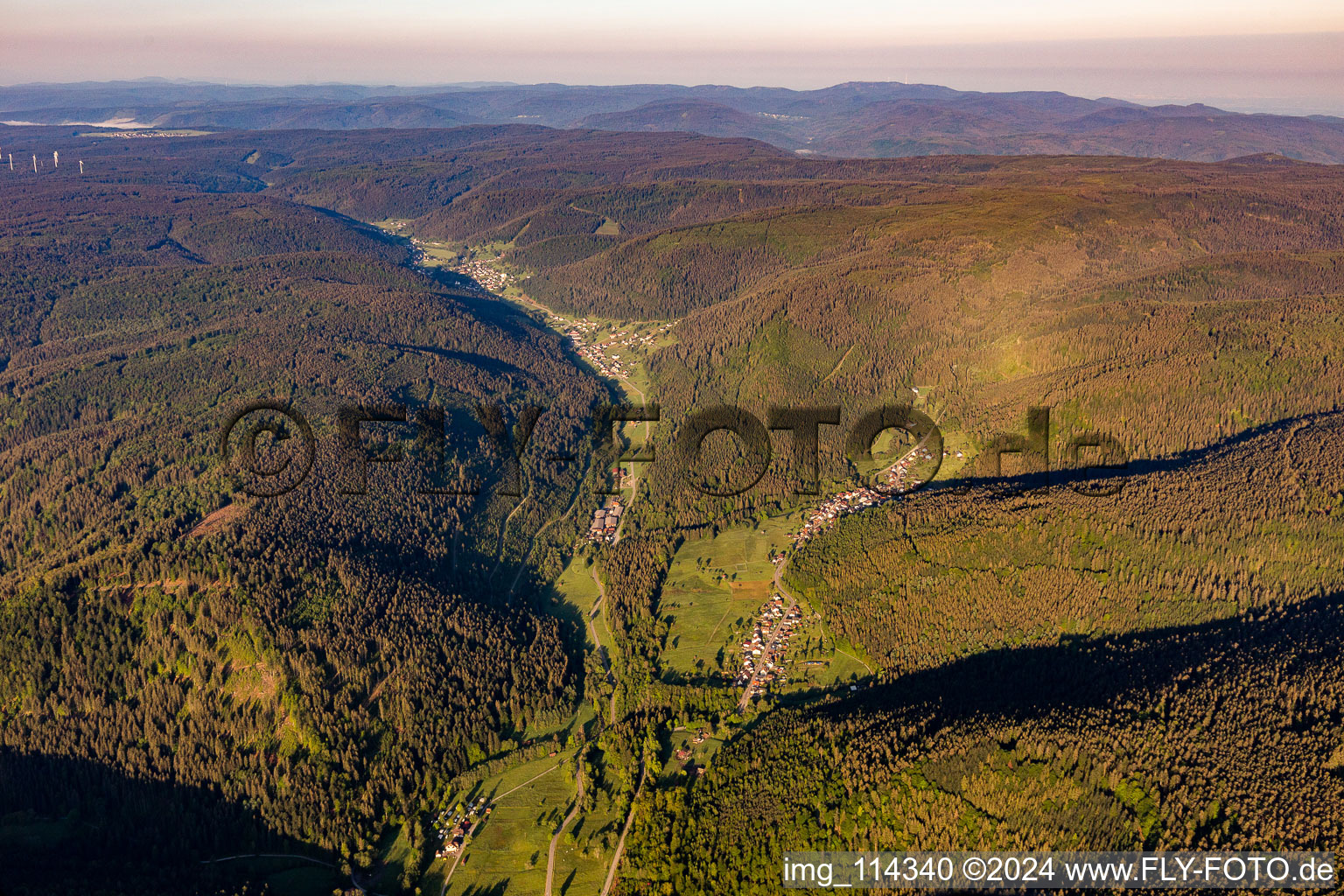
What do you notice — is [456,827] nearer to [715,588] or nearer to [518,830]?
[518,830]

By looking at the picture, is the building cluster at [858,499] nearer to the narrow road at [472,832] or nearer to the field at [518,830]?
the field at [518,830]

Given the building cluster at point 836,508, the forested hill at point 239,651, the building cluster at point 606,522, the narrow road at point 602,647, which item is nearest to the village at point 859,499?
the building cluster at point 836,508

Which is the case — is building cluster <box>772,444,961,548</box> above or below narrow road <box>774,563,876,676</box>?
above

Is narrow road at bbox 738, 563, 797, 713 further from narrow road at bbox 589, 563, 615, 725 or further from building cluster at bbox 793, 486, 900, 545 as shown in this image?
narrow road at bbox 589, 563, 615, 725

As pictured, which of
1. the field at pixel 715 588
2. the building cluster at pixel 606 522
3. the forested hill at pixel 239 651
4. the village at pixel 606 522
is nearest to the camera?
the forested hill at pixel 239 651

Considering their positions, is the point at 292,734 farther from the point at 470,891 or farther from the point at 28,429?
the point at 28,429

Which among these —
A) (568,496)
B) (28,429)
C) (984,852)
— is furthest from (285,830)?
(28,429)

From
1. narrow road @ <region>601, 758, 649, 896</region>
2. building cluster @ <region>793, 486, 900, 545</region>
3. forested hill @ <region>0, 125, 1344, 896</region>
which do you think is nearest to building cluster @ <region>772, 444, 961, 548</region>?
building cluster @ <region>793, 486, 900, 545</region>
